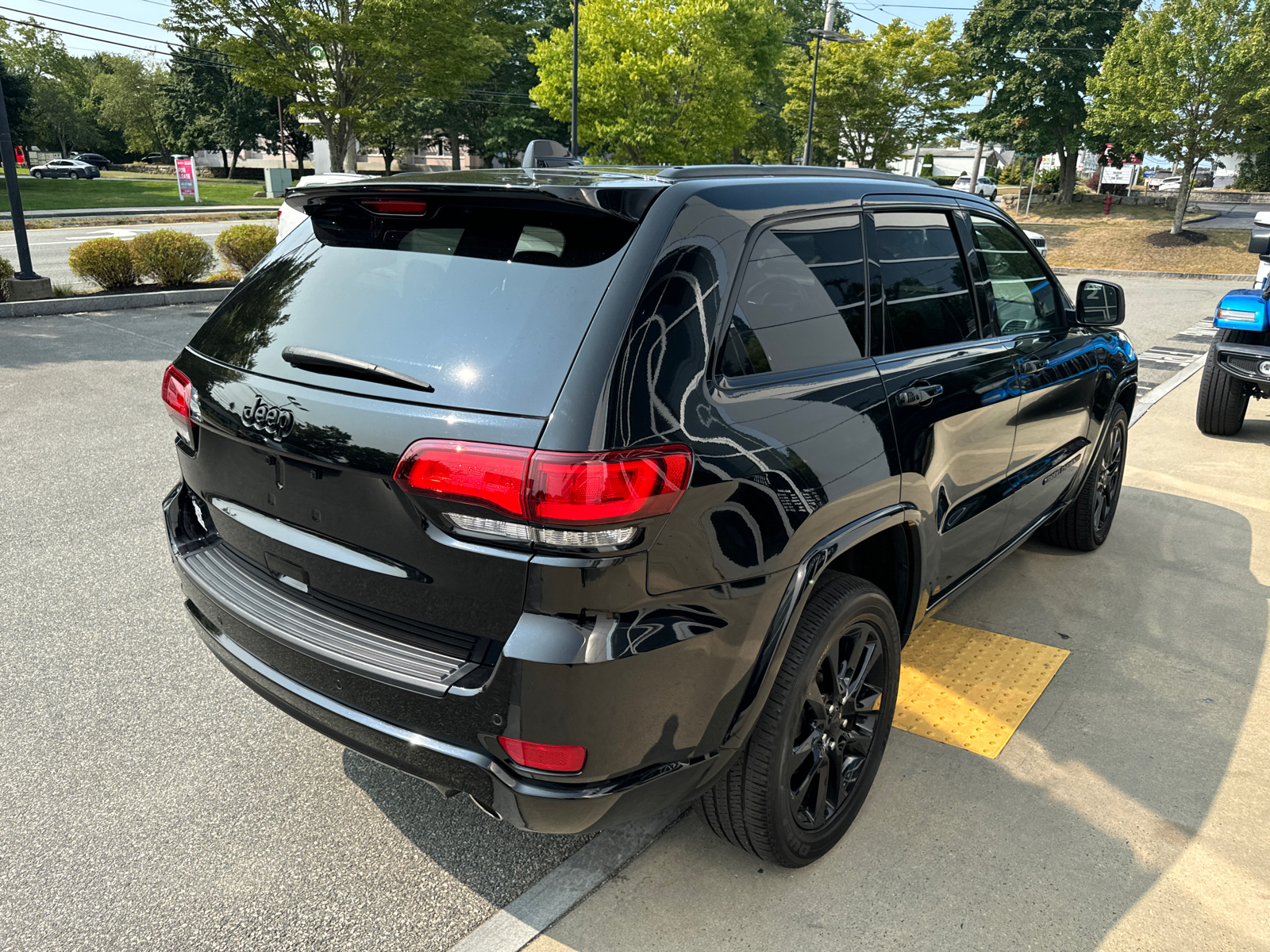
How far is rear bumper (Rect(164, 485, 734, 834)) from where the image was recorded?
1.93 metres

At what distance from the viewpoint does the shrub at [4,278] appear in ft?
37.1

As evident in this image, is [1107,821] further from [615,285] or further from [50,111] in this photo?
[50,111]

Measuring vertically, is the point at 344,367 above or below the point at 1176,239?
above

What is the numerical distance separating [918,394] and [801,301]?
55 centimetres

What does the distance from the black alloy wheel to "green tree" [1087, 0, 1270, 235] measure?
2854cm

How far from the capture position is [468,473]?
1857mm

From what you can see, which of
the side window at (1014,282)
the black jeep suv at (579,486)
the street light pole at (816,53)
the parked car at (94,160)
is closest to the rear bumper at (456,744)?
the black jeep suv at (579,486)

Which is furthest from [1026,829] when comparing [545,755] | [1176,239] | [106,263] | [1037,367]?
[1176,239]

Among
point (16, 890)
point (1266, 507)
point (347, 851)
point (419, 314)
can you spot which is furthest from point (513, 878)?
point (1266, 507)

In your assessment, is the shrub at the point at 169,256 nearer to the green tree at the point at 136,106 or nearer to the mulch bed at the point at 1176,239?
the mulch bed at the point at 1176,239

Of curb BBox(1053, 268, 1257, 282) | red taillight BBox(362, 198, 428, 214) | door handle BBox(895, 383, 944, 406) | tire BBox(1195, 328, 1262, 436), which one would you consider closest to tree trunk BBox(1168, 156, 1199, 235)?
curb BBox(1053, 268, 1257, 282)

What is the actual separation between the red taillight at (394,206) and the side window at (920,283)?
1.32 meters

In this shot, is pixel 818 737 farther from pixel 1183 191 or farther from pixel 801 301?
pixel 1183 191

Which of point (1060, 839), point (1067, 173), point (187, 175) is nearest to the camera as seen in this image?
point (1060, 839)
